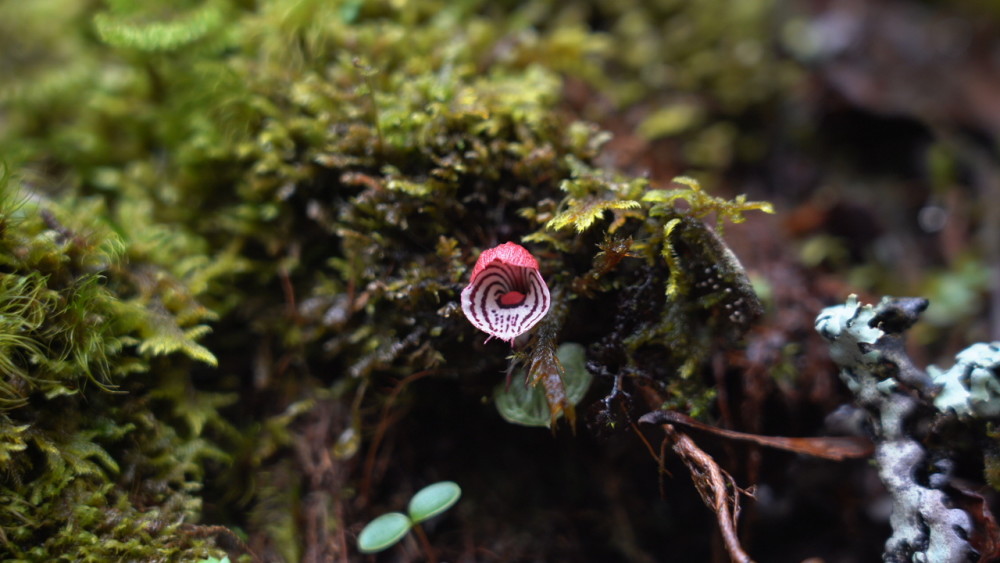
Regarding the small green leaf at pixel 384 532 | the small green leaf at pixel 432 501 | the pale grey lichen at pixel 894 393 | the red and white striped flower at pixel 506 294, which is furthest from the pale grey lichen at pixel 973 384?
the small green leaf at pixel 384 532

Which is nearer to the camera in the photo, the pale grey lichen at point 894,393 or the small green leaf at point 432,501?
the pale grey lichen at point 894,393

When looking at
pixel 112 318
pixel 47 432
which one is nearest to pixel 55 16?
pixel 112 318

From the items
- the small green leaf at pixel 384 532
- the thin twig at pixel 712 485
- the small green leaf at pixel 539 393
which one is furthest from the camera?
the small green leaf at pixel 539 393

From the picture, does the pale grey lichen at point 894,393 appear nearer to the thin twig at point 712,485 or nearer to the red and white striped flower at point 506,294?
the thin twig at point 712,485

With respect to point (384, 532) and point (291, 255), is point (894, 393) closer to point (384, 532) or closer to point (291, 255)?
point (384, 532)

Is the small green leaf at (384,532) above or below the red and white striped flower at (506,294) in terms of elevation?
below

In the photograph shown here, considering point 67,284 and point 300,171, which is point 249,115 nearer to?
point 300,171

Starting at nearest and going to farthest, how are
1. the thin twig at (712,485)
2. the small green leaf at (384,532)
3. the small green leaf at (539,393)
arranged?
the thin twig at (712,485), the small green leaf at (384,532), the small green leaf at (539,393)
